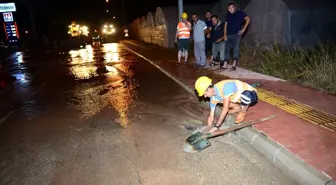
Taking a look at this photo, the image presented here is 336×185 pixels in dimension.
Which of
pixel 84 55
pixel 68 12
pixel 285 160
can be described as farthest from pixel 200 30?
pixel 68 12

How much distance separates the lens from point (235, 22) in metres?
8.27

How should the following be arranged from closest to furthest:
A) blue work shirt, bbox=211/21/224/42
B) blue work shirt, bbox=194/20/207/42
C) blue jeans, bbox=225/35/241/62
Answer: blue jeans, bbox=225/35/241/62, blue work shirt, bbox=211/21/224/42, blue work shirt, bbox=194/20/207/42

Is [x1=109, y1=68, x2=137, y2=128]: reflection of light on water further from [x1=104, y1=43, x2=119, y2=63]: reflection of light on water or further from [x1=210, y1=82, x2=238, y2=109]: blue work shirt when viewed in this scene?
[x1=104, y1=43, x2=119, y2=63]: reflection of light on water

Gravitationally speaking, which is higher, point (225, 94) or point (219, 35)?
point (219, 35)

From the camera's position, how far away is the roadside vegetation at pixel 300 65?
629 centimetres

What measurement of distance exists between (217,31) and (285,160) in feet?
22.2

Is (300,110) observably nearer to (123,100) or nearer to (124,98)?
(123,100)

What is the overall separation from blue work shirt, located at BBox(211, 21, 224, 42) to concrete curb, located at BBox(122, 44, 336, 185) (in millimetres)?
5577

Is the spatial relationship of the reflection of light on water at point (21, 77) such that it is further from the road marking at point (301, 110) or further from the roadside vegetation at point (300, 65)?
the road marking at point (301, 110)

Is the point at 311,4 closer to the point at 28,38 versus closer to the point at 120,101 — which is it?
the point at 120,101

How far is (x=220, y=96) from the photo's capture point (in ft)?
14.1

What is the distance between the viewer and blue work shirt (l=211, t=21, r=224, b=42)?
30.7 ft

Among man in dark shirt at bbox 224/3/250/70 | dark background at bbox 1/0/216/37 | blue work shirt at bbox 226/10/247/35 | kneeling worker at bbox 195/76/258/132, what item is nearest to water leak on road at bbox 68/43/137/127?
kneeling worker at bbox 195/76/258/132

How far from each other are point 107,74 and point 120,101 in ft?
15.3
